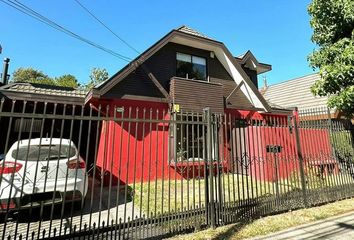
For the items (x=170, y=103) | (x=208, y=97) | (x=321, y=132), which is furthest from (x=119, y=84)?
(x=321, y=132)

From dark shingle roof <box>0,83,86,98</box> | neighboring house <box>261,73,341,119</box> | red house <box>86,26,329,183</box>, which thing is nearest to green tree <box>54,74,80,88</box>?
neighboring house <box>261,73,341,119</box>

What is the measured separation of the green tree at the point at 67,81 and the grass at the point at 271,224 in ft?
136

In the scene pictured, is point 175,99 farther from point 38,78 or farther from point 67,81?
point 38,78

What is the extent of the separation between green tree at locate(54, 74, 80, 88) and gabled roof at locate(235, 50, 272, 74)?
34100 mm

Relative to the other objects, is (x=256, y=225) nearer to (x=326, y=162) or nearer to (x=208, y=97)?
(x=326, y=162)

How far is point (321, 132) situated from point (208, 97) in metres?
5.00

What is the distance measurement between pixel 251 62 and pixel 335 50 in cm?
835

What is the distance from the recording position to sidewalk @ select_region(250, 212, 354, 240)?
4.42m

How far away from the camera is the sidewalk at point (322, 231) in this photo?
14.5 ft

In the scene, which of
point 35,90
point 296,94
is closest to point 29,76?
point 35,90

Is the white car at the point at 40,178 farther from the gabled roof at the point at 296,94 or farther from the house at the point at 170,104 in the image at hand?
the gabled roof at the point at 296,94

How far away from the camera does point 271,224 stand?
16.5 ft

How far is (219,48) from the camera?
12.3 metres

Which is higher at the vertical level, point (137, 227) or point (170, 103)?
point (170, 103)
